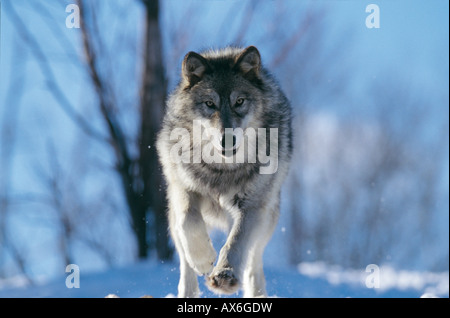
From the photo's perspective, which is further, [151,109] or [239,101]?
[151,109]

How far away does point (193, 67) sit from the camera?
433 centimetres

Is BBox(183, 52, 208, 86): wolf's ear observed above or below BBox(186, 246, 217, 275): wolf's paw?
above

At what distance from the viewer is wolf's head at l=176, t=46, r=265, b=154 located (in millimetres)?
4000

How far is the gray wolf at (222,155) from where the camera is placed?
13.5 ft

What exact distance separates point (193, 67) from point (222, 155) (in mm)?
833

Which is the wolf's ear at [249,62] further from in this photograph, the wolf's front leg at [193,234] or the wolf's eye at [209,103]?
the wolf's front leg at [193,234]

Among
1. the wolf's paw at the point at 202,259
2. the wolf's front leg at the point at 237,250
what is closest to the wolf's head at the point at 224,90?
the wolf's front leg at the point at 237,250

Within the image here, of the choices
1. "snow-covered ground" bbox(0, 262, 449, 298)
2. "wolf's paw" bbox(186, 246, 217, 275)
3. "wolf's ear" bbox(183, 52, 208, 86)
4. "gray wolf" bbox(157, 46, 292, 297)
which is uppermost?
"wolf's ear" bbox(183, 52, 208, 86)

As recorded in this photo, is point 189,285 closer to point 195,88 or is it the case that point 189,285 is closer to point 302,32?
point 195,88

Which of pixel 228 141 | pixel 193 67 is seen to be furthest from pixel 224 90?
pixel 228 141

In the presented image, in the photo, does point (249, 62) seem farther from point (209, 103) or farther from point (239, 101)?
point (209, 103)

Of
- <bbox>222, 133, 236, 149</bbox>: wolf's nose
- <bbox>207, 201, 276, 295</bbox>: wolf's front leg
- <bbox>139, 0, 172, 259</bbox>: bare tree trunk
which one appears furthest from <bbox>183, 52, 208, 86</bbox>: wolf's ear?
<bbox>139, 0, 172, 259</bbox>: bare tree trunk

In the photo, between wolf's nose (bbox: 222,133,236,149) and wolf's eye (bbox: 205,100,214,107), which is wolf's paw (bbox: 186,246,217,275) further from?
wolf's eye (bbox: 205,100,214,107)

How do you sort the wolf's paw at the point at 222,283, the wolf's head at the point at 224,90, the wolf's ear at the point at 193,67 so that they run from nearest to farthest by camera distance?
the wolf's paw at the point at 222,283 < the wolf's head at the point at 224,90 < the wolf's ear at the point at 193,67
